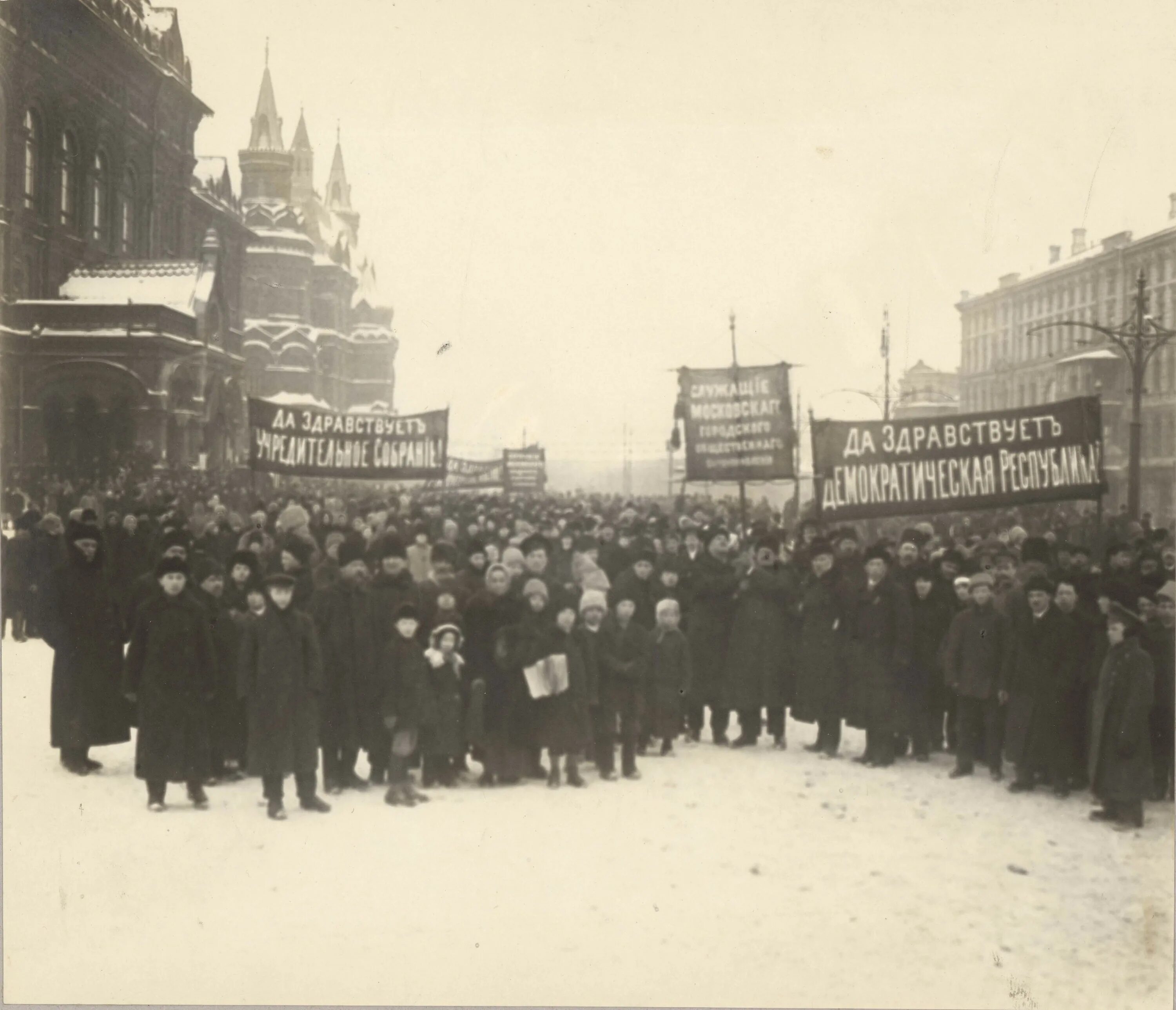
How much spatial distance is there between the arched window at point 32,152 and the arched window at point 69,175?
0.24 meters

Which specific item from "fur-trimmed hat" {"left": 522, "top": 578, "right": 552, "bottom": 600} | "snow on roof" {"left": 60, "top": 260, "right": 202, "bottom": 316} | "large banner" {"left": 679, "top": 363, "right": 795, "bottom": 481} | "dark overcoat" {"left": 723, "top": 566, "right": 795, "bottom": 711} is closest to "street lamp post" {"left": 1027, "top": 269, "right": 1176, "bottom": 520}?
"dark overcoat" {"left": 723, "top": 566, "right": 795, "bottom": 711}

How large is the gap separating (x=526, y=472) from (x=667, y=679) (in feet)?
40.6

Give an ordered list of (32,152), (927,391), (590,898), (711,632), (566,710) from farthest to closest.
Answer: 1. (927,391)
2. (32,152)
3. (711,632)
4. (566,710)
5. (590,898)

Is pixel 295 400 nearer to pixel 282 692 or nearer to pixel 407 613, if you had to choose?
pixel 407 613

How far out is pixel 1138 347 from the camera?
9.38m

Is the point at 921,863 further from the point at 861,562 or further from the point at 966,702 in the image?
the point at 861,562

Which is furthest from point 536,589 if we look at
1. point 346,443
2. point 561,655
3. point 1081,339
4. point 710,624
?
point 1081,339

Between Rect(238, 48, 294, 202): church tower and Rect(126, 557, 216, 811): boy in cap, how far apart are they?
3.06 meters

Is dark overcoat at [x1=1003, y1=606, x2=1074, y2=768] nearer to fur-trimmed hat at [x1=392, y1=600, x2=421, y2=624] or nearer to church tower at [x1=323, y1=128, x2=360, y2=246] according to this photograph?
fur-trimmed hat at [x1=392, y1=600, x2=421, y2=624]

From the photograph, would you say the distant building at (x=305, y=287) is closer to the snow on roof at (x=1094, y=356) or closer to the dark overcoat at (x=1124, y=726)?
the dark overcoat at (x=1124, y=726)

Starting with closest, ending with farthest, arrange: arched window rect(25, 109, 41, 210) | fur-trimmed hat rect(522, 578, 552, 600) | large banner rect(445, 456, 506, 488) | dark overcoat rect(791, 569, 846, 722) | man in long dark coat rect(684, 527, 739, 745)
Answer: fur-trimmed hat rect(522, 578, 552, 600), dark overcoat rect(791, 569, 846, 722), man in long dark coat rect(684, 527, 739, 745), arched window rect(25, 109, 41, 210), large banner rect(445, 456, 506, 488)

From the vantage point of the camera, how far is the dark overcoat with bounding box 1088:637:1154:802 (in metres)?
7.27

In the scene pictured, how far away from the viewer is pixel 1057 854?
6992mm

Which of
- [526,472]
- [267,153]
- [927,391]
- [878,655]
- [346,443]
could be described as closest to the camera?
[267,153]
